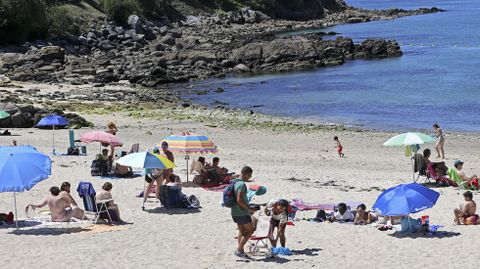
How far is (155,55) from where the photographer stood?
235 ft

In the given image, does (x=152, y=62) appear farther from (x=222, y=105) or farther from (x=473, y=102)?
(x=473, y=102)

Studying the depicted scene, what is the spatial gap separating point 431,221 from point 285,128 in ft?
70.7

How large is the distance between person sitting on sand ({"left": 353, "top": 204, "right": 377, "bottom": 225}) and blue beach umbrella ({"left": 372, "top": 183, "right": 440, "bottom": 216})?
1.08m

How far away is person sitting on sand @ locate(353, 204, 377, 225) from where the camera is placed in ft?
55.0

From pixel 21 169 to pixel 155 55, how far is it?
57.0 m

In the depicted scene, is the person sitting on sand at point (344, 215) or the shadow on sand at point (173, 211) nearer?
the person sitting on sand at point (344, 215)

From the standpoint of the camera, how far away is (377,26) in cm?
12288

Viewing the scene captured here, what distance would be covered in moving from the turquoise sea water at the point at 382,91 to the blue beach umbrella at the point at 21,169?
26.5 meters

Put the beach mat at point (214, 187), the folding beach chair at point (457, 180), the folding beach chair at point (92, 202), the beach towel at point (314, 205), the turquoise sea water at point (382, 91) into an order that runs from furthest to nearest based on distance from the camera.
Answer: the turquoise sea water at point (382, 91), the beach mat at point (214, 187), the folding beach chair at point (457, 180), the beach towel at point (314, 205), the folding beach chair at point (92, 202)

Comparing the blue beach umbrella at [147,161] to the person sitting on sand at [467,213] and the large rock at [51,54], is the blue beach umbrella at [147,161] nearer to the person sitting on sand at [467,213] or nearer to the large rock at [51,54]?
the person sitting on sand at [467,213]

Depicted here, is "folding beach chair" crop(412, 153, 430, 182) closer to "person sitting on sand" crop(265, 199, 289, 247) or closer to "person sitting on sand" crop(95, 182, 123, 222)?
"person sitting on sand" crop(265, 199, 289, 247)

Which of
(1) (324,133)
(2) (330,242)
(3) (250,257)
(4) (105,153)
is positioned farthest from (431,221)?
(1) (324,133)

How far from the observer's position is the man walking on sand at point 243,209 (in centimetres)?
1320

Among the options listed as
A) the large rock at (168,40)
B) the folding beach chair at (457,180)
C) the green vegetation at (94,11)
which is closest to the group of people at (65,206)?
the folding beach chair at (457,180)
